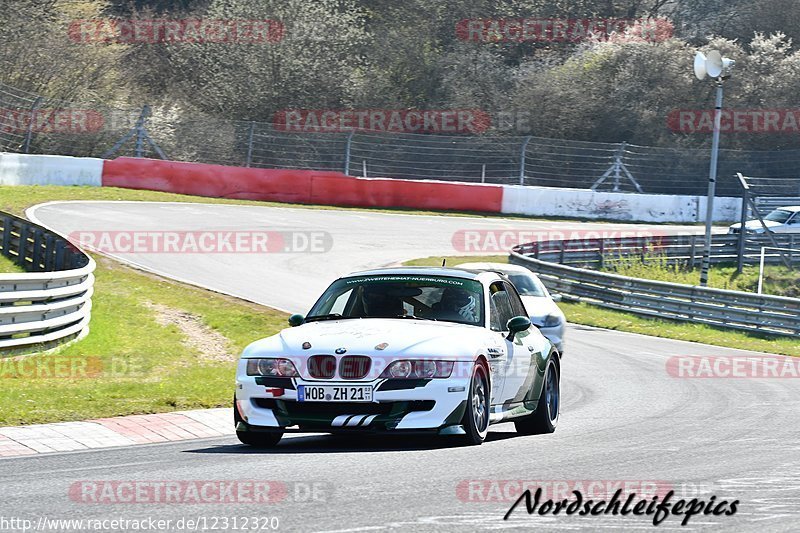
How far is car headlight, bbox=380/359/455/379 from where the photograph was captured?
903 cm

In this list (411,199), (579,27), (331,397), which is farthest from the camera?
(579,27)

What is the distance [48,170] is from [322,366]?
96.2 ft

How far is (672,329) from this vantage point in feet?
89.5

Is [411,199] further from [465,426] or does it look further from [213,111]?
[465,426]

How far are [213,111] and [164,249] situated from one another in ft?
71.9

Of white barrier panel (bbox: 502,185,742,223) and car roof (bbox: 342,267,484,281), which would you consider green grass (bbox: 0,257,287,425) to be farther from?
white barrier panel (bbox: 502,185,742,223)

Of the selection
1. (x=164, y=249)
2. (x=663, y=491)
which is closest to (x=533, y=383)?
(x=663, y=491)

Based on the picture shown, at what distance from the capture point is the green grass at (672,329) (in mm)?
25094

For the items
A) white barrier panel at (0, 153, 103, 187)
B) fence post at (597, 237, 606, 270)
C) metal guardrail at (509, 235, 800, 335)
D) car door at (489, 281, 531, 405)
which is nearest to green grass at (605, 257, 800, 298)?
fence post at (597, 237, 606, 270)

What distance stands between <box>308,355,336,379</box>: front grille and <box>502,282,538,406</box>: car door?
1.74 metres

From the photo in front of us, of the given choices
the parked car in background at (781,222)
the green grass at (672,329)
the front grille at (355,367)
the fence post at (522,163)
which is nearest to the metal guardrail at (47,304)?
the front grille at (355,367)

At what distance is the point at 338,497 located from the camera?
6875 mm

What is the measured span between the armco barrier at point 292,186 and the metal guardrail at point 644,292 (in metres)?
7.40

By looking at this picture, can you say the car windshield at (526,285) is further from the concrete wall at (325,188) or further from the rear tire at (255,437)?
the concrete wall at (325,188)
